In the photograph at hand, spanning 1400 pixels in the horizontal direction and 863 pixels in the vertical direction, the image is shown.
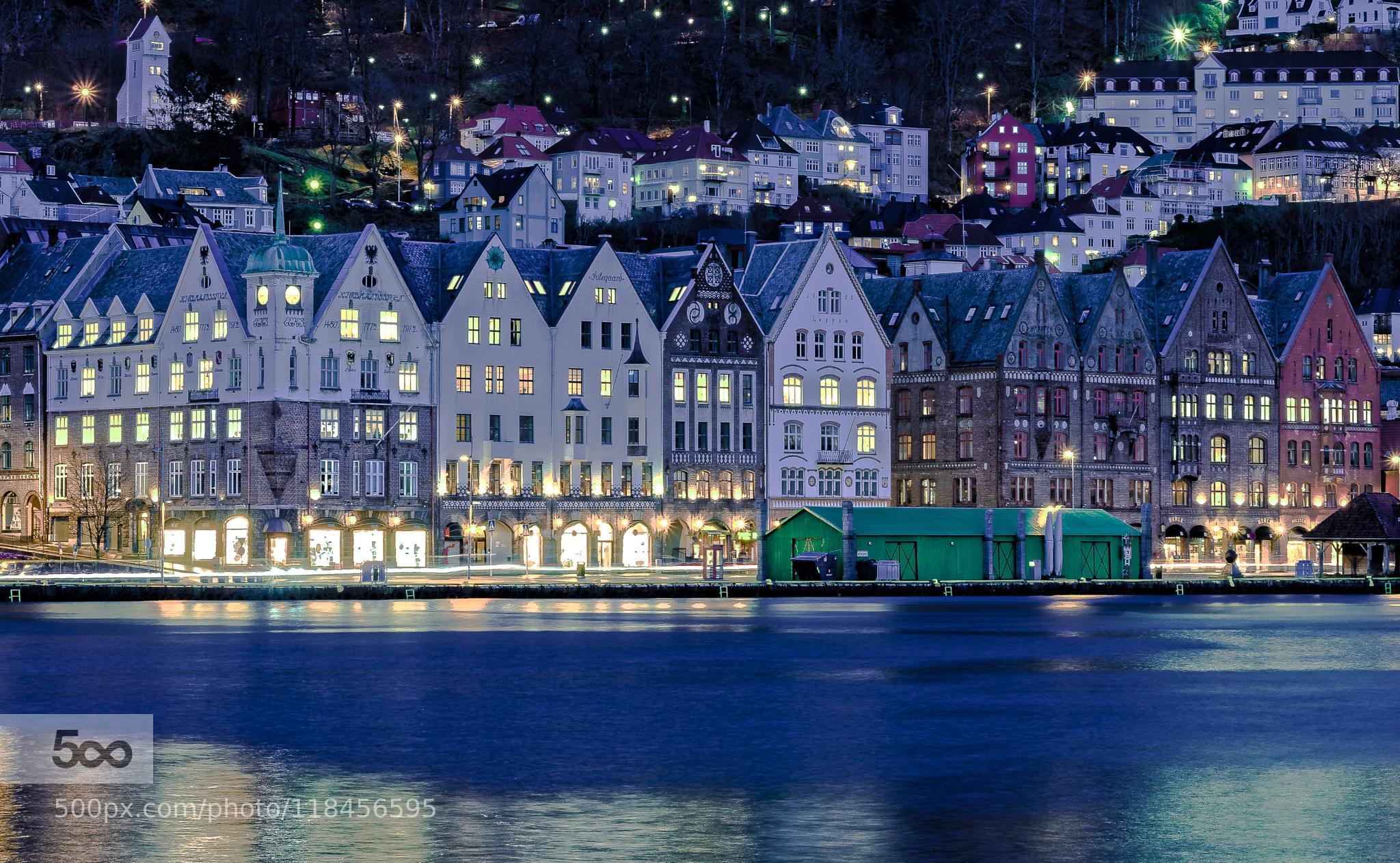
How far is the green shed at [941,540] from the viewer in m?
120

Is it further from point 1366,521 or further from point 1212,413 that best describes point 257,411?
point 1212,413

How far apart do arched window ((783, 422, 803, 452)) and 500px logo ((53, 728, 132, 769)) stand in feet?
299

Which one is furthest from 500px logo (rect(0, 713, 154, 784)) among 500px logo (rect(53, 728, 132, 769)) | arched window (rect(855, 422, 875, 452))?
arched window (rect(855, 422, 875, 452))

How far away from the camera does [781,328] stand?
13775cm

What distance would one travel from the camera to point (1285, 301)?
15612cm

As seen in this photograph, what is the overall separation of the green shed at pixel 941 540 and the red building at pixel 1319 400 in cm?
2816

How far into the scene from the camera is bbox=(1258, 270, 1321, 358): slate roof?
154 meters

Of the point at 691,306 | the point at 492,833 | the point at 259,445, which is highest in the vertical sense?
the point at 691,306

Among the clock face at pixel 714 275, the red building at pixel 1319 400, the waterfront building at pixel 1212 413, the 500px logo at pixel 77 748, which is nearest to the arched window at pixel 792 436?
the clock face at pixel 714 275

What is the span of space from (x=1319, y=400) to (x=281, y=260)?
231 feet

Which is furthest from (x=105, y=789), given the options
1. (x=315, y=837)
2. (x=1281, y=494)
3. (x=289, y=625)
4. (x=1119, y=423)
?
(x=1281, y=494)

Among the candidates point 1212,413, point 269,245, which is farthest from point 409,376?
point 1212,413

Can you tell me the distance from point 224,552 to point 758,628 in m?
42.1

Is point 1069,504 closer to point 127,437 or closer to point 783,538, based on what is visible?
point 783,538
